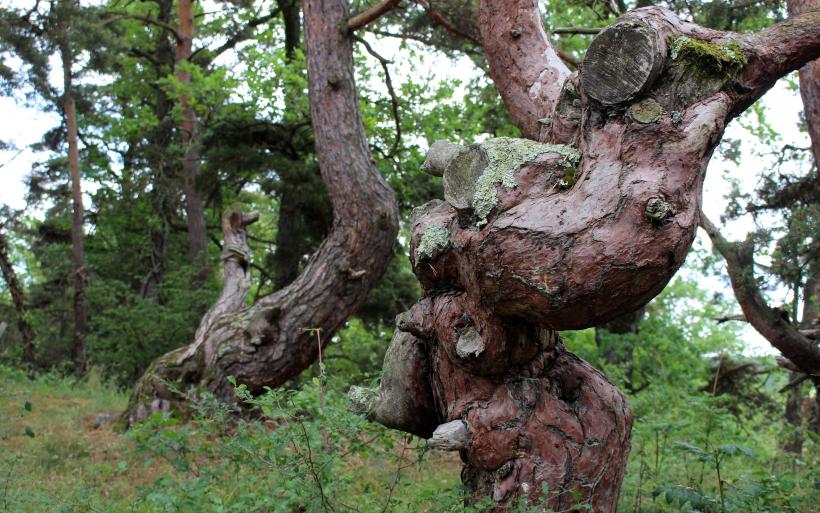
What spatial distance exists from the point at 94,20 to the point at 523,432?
1626cm

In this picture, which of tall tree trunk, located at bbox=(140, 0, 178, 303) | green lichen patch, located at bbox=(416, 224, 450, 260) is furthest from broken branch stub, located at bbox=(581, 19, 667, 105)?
tall tree trunk, located at bbox=(140, 0, 178, 303)

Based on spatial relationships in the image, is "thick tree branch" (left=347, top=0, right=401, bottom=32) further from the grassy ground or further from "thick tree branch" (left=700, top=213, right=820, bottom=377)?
the grassy ground

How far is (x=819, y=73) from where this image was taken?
6902 millimetres

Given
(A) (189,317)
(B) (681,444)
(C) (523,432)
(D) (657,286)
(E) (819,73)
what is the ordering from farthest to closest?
(A) (189,317) → (E) (819,73) → (B) (681,444) → (C) (523,432) → (D) (657,286)

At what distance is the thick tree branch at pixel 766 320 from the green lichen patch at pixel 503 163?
438 cm

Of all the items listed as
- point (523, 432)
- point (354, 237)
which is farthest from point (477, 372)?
point (354, 237)

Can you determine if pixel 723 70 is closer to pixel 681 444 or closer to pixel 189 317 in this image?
pixel 681 444

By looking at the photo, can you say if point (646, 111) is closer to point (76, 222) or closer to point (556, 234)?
point (556, 234)

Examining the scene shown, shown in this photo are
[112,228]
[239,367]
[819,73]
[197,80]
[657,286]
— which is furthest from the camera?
[112,228]

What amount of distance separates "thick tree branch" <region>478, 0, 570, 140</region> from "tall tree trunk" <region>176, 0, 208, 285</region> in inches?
555

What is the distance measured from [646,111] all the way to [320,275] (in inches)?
275

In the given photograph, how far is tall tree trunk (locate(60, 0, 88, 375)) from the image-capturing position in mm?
16406

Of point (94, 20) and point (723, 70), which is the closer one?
point (723, 70)

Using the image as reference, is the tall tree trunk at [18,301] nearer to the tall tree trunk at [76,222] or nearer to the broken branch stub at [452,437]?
the tall tree trunk at [76,222]
